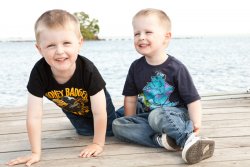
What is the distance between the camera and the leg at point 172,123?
7.57ft

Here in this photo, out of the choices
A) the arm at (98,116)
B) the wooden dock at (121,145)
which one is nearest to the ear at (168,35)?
the arm at (98,116)

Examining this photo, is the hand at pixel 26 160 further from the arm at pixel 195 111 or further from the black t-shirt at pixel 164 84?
the arm at pixel 195 111

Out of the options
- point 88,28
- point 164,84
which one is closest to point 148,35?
point 164,84

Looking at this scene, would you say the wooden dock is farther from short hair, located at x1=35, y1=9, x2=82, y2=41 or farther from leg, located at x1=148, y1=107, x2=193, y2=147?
short hair, located at x1=35, y1=9, x2=82, y2=41

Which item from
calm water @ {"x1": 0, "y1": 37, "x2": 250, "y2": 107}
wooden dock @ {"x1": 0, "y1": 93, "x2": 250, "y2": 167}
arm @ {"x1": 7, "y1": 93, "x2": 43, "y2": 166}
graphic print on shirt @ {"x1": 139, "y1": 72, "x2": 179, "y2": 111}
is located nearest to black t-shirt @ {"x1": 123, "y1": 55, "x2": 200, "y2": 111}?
graphic print on shirt @ {"x1": 139, "y1": 72, "x2": 179, "y2": 111}

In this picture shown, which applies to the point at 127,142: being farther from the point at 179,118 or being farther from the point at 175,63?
the point at 175,63

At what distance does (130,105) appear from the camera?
278 cm

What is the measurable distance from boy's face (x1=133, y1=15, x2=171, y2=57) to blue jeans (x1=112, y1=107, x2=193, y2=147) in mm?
399

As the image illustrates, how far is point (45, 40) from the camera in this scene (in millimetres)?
2145

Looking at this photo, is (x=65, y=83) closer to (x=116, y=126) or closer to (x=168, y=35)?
(x=116, y=126)

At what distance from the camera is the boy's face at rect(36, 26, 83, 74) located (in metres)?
2.13

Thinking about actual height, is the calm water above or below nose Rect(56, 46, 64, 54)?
below

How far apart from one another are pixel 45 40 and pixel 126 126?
32.3 inches

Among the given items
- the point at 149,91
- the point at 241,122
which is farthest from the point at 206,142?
the point at 241,122
